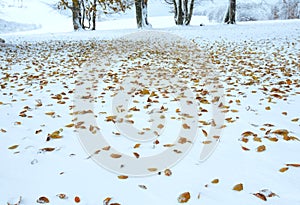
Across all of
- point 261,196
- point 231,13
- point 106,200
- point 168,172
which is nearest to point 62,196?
point 106,200

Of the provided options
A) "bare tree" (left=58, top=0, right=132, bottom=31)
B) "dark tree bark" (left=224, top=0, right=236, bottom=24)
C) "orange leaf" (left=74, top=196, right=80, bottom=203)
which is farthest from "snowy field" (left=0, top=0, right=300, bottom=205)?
"dark tree bark" (left=224, top=0, right=236, bottom=24)

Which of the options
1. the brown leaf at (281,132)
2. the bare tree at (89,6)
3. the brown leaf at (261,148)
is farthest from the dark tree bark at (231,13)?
the brown leaf at (261,148)

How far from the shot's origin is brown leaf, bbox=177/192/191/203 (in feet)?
6.17

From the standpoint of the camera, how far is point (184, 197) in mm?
1903

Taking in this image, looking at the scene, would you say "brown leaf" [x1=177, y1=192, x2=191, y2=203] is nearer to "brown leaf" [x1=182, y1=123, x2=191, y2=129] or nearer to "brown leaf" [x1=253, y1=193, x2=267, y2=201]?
"brown leaf" [x1=253, y1=193, x2=267, y2=201]

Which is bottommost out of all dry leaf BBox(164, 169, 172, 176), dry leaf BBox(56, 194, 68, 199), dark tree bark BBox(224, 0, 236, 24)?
dry leaf BBox(56, 194, 68, 199)

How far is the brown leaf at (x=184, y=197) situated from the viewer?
74.0 inches

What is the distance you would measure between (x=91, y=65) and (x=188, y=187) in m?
5.77

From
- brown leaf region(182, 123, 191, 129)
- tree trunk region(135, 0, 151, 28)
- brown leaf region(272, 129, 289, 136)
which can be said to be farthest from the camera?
tree trunk region(135, 0, 151, 28)

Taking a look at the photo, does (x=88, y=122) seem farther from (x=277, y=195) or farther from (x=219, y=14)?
(x=219, y=14)

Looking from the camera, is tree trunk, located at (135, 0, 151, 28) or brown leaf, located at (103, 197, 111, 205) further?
tree trunk, located at (135, 0, 151, 28)

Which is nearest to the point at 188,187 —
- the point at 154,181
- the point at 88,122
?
the point at 154,181

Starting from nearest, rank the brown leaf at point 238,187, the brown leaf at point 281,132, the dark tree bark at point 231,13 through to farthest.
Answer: the brown leaf at point 238,187, the brown leaf at point 281,132, the dark tree bark at point 231,13

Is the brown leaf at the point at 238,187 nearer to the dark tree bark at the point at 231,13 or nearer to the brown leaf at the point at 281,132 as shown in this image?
the brown leaf at the point at 281,132
